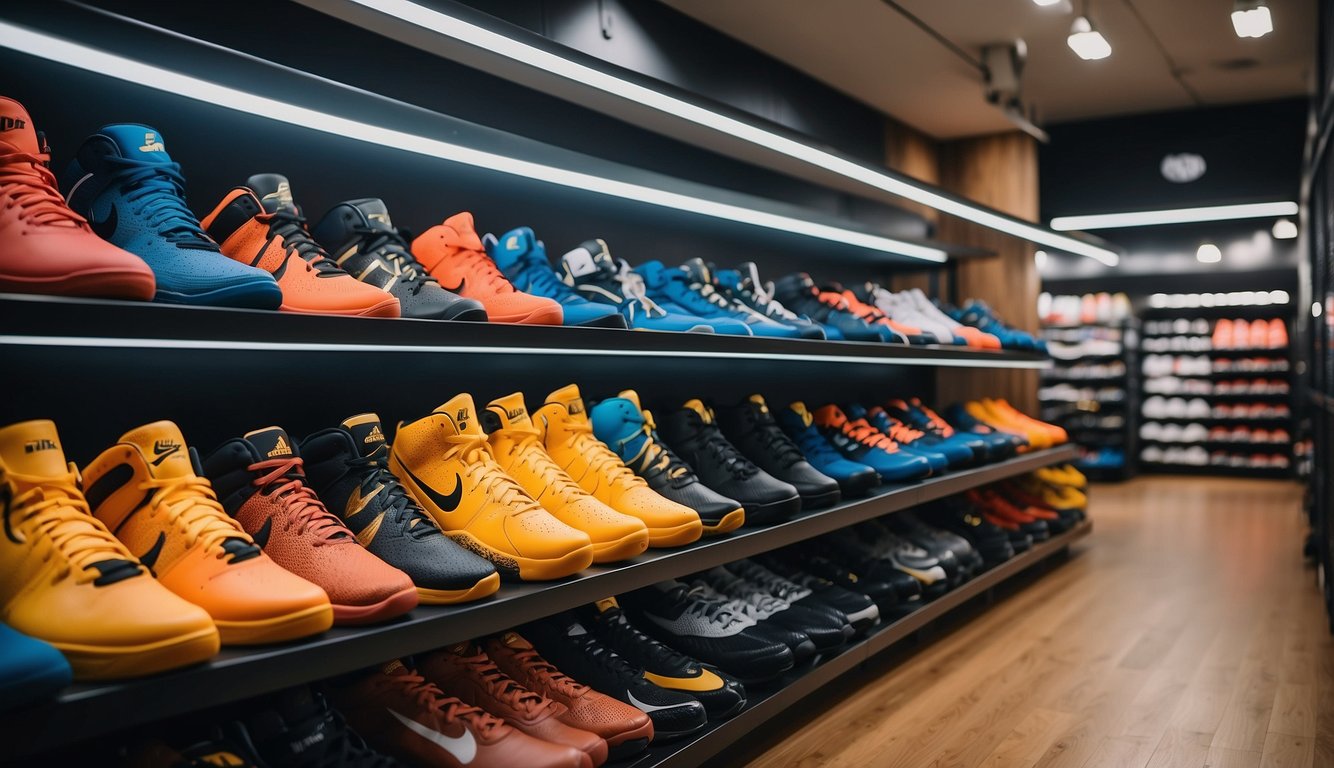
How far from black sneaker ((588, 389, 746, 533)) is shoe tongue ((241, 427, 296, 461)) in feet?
2.61

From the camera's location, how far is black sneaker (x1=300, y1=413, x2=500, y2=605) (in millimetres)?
1494

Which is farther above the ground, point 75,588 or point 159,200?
point 159,200

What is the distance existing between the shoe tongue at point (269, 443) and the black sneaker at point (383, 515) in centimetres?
9

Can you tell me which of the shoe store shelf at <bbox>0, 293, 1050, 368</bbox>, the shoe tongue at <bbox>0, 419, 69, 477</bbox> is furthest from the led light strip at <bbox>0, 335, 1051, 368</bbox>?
the shoe tongue at <bbox>0, 419, 69, 477</bbox>

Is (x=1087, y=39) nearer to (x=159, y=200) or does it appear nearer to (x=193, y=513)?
(x=159, y=200)

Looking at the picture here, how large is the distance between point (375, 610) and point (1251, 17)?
4238 mm

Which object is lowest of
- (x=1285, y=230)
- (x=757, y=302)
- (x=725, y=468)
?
(x=725, y=468)

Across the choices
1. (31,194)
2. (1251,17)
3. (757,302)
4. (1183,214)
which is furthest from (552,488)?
(1183,214)

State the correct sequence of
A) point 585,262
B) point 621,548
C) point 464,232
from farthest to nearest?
point 585,262
point 464,232
point 621,548

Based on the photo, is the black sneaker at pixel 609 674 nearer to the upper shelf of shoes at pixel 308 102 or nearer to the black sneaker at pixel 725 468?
the black sneaker at pixel 725 468

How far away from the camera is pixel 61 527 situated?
1.16m

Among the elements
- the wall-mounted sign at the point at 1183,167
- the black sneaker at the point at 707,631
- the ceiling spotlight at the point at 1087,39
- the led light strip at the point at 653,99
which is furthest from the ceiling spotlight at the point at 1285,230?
the black sneaker at the point at 707,631

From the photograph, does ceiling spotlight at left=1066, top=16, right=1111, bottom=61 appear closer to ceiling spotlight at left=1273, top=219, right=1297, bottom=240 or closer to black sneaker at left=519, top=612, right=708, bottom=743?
black sneaker at left=519, top=612, right=708, bottom=743

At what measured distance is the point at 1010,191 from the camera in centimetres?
567
